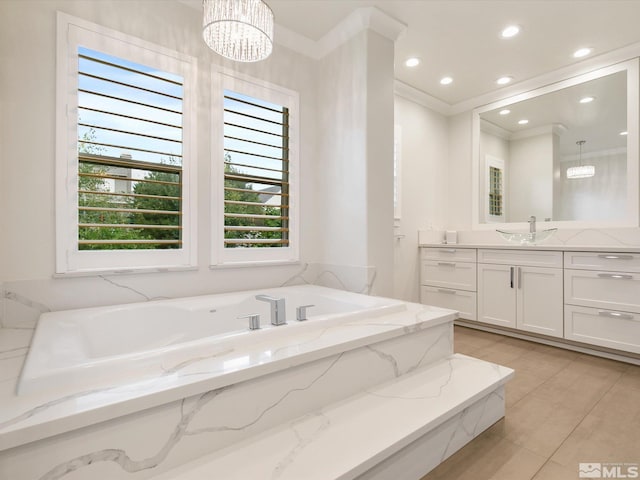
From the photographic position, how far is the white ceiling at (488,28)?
94.0 inches

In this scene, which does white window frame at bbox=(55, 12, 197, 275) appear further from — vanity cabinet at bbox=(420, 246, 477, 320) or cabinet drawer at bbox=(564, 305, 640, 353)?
cabinet drawer at bbox=(564, 305, 640, 353)

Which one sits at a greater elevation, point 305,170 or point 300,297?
point 305,170

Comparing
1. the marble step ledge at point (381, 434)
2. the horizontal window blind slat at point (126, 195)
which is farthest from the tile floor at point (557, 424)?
the horizontal window blind slat at point (126, 195)

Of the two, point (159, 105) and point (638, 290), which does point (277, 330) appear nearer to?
point (159, 105)

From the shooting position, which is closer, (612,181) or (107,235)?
(107,235)

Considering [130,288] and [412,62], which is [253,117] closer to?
[130,288]

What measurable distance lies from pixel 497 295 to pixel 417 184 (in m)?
1.45

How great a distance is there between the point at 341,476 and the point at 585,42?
3.63m

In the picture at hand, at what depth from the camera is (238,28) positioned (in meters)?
1.75

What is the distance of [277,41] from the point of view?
2707 millimetres

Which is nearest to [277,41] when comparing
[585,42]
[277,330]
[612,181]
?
[277,330]

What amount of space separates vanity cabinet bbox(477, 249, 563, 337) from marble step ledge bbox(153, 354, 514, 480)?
1.44 metres

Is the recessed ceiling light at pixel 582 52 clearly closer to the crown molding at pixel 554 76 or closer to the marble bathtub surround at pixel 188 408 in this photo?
the crown molding at pixel 554 76

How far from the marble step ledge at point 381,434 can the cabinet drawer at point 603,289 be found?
4.68 feet
